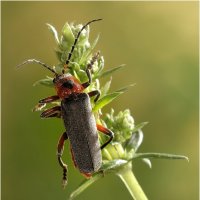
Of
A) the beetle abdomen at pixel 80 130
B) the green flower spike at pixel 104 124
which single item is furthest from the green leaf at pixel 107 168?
the beetle abdomen at pixel 80 130

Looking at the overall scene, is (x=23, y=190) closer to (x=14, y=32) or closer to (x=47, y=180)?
(x=47, y=180)

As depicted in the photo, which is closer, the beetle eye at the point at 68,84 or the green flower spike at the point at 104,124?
the green flower spike at the point at 104,124

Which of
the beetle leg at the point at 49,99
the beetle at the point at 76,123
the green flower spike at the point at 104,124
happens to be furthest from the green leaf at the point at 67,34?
the beetle leg at the point at 49,99

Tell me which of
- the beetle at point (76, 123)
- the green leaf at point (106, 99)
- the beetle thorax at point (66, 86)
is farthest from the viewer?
the beetle thorax at point (66, 86)

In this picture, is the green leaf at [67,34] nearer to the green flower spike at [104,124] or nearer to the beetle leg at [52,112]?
the green flower spike at [104,124]

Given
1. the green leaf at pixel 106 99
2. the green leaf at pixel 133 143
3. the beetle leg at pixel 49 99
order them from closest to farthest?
the green leaf at pixel 106 99 < the green leaf at pixel 133 143 < the beetle leg at pixel 49 99

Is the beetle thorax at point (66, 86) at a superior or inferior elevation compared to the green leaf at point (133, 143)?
superior

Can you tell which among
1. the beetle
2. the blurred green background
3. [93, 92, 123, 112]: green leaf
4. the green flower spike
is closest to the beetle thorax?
the beetle

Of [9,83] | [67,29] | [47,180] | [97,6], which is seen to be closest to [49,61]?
[9,83]

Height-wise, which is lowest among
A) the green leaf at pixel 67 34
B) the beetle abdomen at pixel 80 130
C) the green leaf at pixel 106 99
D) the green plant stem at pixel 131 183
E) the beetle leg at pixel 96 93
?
the green plant stem at pixel 131 183
